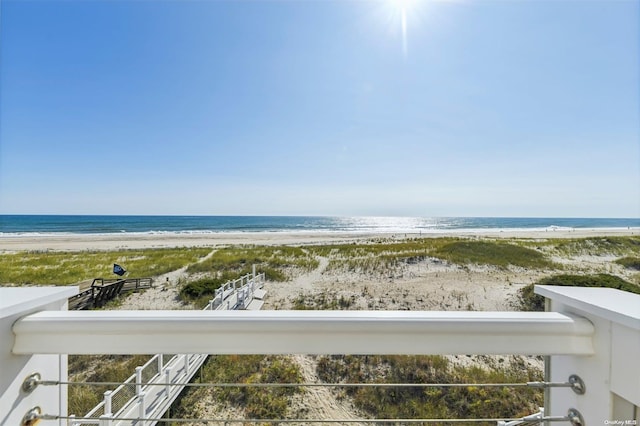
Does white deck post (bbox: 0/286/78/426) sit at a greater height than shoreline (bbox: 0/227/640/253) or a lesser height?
greater

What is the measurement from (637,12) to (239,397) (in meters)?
5.03

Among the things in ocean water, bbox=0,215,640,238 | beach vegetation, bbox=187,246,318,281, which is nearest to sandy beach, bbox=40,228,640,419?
beach vegetation, bbox=187,246,318,281

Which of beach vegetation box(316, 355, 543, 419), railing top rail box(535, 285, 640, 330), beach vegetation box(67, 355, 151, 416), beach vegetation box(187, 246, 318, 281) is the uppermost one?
railing top rail box(535, 285, 640, 330)

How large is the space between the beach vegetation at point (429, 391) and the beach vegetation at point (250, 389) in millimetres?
495

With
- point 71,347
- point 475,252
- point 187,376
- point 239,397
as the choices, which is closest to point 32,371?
point 71,347

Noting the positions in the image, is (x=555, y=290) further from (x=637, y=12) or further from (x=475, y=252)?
(x=475, y=252)

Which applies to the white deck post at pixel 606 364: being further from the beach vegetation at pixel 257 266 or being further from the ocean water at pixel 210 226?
the ocean water at pixel 210 226

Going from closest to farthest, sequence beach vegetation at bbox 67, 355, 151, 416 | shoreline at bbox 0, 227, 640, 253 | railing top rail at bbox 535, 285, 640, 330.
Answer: railing top rail at bbox 535, 285, 640, 330 < beach vegetation at bbox 67, 355, 151, 416 < shoreline at bbox 0, 227, 640, 253

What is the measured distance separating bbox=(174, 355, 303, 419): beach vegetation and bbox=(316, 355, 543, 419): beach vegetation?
1.62 ft

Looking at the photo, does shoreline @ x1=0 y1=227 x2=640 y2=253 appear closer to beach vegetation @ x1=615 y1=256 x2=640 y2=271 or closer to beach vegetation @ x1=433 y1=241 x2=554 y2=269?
beach vegetation @ x1=433 y1=241 x2=554 y2=269

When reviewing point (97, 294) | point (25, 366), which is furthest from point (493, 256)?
point (25, 366)

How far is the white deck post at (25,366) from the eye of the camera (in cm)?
68

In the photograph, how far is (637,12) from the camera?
6.76 feet

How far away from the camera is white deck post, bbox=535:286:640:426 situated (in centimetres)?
64
